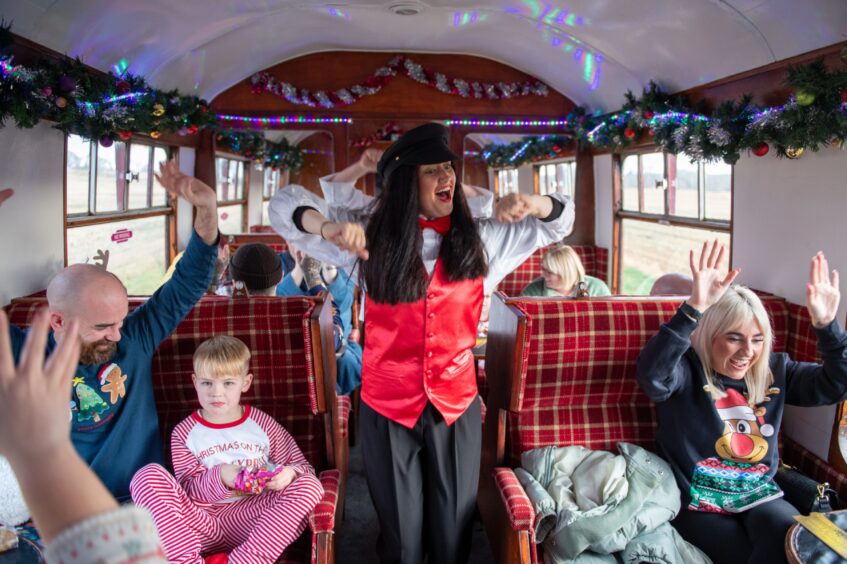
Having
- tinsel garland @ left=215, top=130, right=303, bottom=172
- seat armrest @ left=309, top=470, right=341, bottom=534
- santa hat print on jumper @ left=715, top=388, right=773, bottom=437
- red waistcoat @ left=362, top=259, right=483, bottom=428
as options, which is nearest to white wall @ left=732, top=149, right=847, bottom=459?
santa hat print on jumper @ left=715, top=388, right=773, bottom=437

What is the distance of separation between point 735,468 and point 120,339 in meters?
2.48

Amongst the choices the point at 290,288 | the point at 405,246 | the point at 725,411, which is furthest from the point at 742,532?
the point at 290,288

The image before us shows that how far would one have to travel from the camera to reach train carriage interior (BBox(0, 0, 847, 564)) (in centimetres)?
296

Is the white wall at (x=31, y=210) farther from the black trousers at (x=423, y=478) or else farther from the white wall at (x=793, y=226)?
the white wall at (x=793, y=226)

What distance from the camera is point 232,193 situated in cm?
752

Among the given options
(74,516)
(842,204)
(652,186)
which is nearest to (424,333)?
(74,516)

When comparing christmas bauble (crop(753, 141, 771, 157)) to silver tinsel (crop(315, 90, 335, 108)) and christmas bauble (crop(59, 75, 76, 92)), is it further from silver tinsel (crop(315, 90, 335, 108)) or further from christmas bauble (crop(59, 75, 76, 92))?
silver tinsel (crop(315, 90, 335, 108))

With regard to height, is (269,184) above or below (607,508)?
above

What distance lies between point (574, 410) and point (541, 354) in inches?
13.7

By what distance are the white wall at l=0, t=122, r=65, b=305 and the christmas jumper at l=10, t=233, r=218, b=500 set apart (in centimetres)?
106

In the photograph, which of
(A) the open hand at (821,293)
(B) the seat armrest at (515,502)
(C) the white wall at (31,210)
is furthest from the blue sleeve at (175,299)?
(A) the open hand at (821,293)

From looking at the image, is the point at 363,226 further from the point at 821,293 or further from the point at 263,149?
the point at 263,149

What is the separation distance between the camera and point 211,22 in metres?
5.00

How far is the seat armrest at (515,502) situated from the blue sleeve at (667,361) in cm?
67
